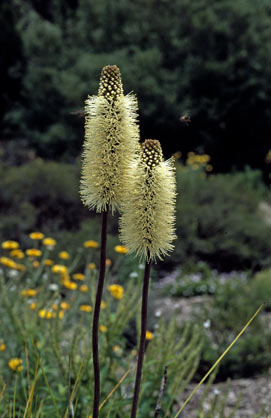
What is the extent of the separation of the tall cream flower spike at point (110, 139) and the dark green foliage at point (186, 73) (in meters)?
9.98

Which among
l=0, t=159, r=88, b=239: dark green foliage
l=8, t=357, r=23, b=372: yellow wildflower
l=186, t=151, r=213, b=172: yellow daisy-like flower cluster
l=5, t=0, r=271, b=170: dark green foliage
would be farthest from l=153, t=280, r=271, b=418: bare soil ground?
l=5, t=0, r=271, b=170: dark green foliage

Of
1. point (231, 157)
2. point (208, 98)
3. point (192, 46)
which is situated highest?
point (192, 46)

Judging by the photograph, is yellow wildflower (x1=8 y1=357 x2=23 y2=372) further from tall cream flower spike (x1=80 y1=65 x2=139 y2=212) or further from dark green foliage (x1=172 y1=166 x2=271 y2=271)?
dark green foliage (x1=172 y1=166 x2=271 y2=271)

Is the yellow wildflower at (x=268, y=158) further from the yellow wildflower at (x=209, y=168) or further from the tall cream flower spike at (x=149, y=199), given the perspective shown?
the tall cream flower spike at (x=149, y=199)

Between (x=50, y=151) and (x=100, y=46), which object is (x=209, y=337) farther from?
(x=100, y=46)

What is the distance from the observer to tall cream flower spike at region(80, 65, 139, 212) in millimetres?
→ 1819

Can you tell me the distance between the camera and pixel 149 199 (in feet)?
5.99

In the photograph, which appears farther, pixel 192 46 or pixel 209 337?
pixel 192 46

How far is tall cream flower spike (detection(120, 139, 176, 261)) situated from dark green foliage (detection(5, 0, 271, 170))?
394 inches

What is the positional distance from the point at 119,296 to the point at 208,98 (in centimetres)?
952

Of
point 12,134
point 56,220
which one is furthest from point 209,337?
point 12,134

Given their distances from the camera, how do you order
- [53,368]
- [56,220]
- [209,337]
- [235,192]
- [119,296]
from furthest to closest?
[235,192] → [56,220] → [209,337] → [119,296] → [53,368]

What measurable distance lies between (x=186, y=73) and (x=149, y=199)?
39.2 ft

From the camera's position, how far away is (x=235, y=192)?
31.5ft
